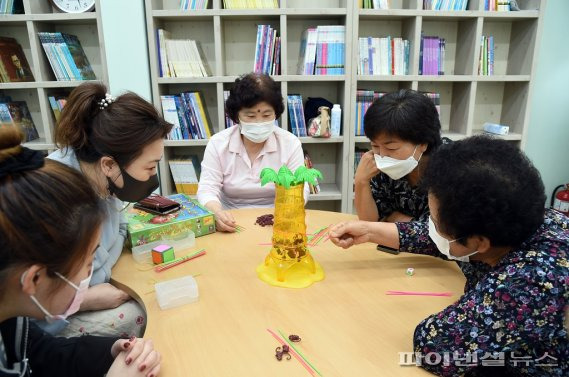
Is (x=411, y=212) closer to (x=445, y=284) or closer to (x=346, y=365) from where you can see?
(x=445, y=284)

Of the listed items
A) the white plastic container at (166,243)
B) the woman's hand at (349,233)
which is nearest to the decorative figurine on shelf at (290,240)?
the woman's hand at (349,233)

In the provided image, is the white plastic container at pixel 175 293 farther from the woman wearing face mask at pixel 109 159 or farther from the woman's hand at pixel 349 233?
the woman's hand at pixel 349 233

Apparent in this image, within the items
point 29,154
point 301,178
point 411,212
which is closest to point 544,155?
point 411,212

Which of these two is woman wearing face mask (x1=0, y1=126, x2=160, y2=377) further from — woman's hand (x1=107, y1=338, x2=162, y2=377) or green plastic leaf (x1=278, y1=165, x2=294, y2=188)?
green plastic leaf (x1=278, y1=165, x2=294, y2=188)

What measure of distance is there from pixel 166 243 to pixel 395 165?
97 cm

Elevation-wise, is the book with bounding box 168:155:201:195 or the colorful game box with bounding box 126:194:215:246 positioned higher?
the colorful game box with bounding box 126:194:215:246

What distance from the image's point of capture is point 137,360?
91 centimetres

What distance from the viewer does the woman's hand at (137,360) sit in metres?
0.90

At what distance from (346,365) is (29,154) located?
80 cm

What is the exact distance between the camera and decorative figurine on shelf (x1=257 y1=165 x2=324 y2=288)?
51.0 inches

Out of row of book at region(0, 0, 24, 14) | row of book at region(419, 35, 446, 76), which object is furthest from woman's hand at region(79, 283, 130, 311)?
row of book at region(419, 35, 446, 76)

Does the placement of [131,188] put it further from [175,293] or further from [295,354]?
[295,354]

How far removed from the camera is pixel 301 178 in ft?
4.42

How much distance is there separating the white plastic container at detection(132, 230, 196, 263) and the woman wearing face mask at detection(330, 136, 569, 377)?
94cm
